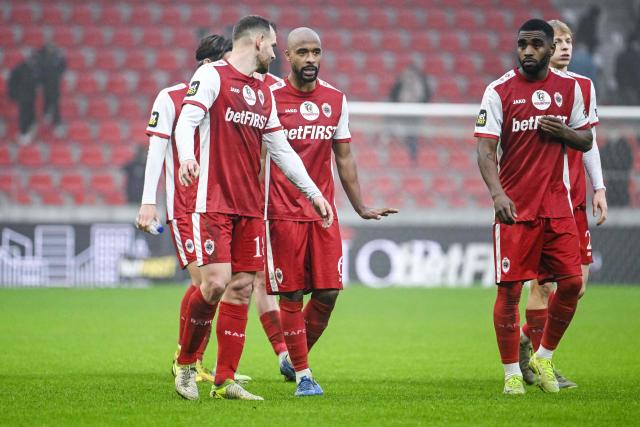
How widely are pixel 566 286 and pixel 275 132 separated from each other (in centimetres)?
197

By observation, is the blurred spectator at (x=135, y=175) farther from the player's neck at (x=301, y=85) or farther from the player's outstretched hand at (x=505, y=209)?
the player's outstretched hand at (x=505, y=209)

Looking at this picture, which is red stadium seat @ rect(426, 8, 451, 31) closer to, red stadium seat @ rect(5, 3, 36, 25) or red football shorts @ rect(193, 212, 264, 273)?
red stadium seat @ rect(5, 3, 36, 25)

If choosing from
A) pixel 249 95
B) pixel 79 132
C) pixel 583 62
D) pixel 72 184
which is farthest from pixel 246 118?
pixel 79 132

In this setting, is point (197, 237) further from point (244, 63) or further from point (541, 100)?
point (541, 100)

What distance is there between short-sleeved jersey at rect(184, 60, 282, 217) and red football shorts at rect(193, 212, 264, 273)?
0.05 meters

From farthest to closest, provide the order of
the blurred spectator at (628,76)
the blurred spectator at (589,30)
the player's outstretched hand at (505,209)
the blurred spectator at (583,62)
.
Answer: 1. the blurred spectator at (589,30)
2. the blurred spectator at (628,76)
3. the blurred spectator at (583,62)
4. the player's outstretched hand at (505,209)

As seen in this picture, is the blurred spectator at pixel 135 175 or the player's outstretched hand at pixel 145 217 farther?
the blurred spectator at pixel 135 175

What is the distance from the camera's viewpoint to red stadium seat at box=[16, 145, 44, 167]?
1945 centimetres

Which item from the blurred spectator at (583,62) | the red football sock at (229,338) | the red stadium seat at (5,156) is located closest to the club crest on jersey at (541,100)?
the red football sock at (229,338)

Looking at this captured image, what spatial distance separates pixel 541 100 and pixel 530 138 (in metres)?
0.23

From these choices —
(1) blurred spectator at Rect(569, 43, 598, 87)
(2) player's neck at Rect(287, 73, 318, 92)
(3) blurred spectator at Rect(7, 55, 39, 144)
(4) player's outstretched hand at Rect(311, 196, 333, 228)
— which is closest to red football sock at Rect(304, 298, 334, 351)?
(4) player's outstretched hand at Rect(311, 196, 333, 228)

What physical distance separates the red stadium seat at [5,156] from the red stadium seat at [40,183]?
506mm

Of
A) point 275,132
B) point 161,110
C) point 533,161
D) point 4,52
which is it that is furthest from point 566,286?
point 4,52

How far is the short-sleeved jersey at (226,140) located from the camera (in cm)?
632
